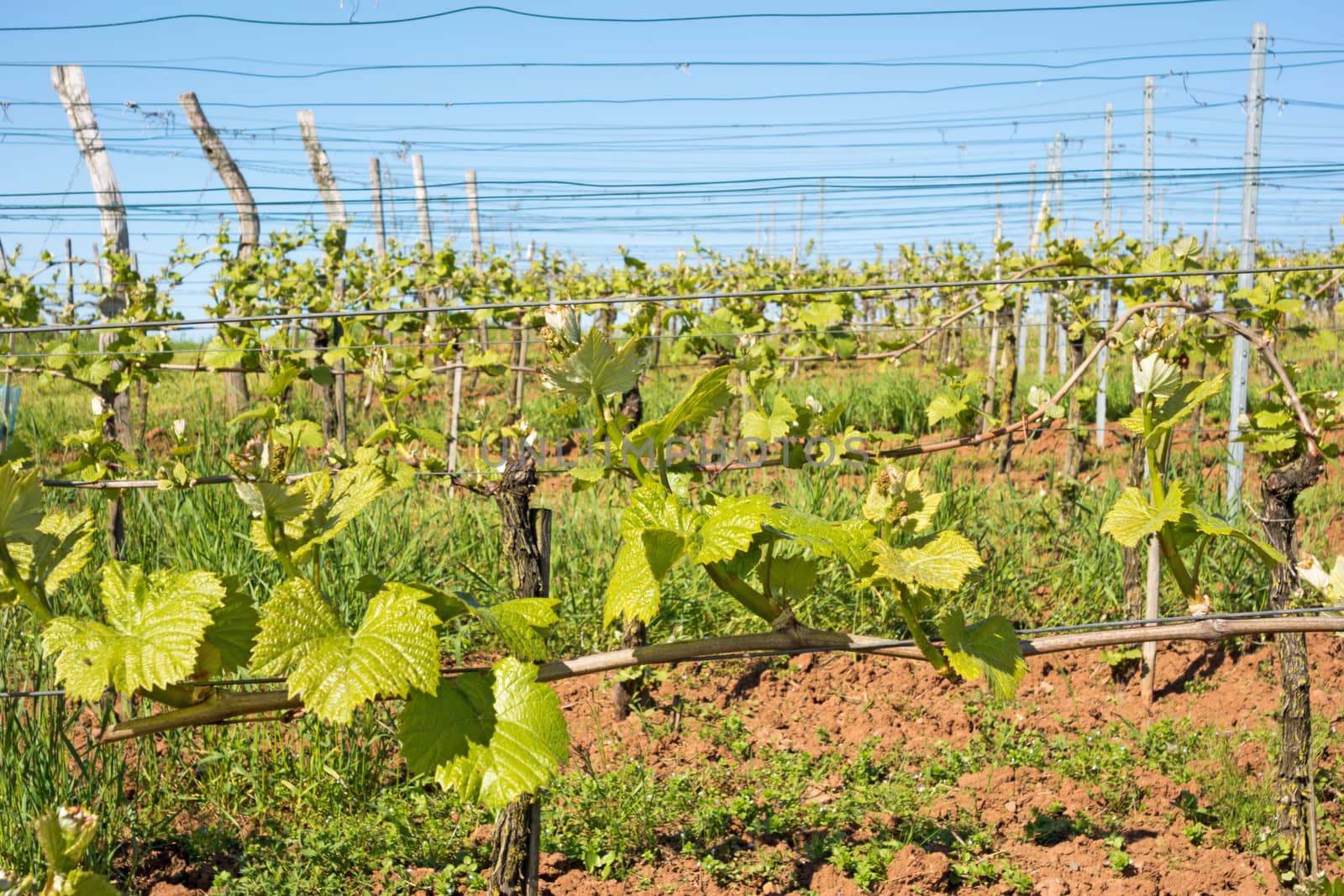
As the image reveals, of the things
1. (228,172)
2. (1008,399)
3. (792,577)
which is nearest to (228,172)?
(228,172)

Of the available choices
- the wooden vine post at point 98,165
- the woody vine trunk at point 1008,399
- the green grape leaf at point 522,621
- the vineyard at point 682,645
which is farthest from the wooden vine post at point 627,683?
the wooden vine post at point 98,165

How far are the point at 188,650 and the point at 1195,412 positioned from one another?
272 inches

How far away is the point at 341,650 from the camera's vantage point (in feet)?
3.31

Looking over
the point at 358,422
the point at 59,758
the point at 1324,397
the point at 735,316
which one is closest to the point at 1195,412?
the point at 735,316

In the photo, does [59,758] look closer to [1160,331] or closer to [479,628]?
[479,628]

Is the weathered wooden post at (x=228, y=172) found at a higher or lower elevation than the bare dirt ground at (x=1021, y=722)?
higher

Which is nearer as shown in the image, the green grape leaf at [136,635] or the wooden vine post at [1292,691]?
the green grape leaf at [136,635]

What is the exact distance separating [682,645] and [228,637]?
49 cm

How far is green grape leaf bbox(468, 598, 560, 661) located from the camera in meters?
1.12

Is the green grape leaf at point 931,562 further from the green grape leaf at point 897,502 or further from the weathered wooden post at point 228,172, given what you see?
the weathered wooden post at point 228,172

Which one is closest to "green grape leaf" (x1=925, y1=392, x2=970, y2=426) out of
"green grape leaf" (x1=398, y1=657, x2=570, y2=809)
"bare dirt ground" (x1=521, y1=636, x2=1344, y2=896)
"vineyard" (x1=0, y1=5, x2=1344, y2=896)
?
"vineyard" (x1=0, y1=5, x2=1344, y2=896)

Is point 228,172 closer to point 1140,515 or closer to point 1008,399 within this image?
point 1008,399

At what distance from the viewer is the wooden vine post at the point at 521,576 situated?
65.4 inches

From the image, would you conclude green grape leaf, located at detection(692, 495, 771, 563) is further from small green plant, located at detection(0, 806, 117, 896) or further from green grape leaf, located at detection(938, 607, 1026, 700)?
small green plant, located at detection(0, 806, 117, 896)
